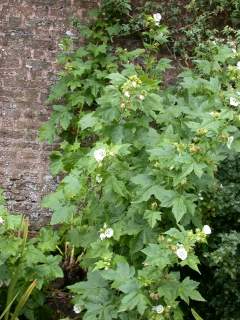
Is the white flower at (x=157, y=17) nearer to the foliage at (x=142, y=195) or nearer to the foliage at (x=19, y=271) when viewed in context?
the foliage at (x=142, y=195)

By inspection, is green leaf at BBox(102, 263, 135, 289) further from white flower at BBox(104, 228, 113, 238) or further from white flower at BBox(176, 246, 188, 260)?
white flower at BBox(176, 246, 188, 260)

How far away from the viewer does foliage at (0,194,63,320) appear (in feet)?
11.7

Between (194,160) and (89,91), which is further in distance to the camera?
(89,91)

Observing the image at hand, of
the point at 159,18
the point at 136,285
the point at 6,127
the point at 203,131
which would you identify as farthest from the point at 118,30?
the point at 136,285

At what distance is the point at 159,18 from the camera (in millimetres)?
4965

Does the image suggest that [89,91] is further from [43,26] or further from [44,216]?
[44,216]

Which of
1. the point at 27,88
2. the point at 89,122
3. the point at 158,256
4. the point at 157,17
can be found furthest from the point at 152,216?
the point at 27,88

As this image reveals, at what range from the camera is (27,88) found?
523cm

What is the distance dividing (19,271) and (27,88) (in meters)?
2.19

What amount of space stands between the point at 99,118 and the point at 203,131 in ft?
2.67

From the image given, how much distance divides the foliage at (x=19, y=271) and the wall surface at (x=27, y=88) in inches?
51.3

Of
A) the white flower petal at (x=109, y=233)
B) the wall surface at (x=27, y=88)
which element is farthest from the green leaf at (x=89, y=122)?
the wall surface at (x=27, y=88)

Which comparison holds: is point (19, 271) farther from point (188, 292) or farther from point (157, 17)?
point (157, 17)

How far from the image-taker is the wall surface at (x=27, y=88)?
5.16 m
